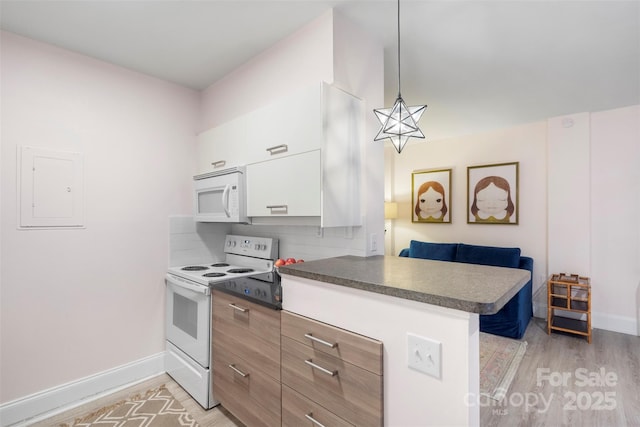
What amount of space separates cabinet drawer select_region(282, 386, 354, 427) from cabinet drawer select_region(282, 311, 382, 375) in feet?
0.84

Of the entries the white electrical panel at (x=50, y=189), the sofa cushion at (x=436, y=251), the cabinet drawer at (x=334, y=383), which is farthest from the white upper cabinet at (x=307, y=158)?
the sofa cushion at (x=436, y=251)

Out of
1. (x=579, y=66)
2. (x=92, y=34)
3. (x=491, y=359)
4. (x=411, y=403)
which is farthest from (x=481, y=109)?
(x=92, y=34)

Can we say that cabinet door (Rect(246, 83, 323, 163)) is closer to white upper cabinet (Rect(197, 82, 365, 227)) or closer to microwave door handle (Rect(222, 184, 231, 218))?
white upper cabinet (Rect(197, 82, 365, 227))

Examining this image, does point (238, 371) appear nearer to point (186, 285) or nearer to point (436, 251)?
point (186, 285)

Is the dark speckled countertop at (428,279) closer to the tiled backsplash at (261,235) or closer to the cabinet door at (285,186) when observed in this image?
the tiled backsplash at (261,235)

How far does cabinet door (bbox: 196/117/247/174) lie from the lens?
2186 millimetres

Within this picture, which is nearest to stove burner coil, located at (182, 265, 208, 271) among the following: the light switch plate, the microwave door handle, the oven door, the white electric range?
the white electric range

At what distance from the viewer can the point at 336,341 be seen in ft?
4.09

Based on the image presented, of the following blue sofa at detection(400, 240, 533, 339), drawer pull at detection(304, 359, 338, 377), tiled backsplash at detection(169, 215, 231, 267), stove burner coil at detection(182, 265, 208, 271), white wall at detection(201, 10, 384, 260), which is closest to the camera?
drawer pull at detection(304, 359, 338, 377)

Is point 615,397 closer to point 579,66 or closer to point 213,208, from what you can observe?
point 579,66

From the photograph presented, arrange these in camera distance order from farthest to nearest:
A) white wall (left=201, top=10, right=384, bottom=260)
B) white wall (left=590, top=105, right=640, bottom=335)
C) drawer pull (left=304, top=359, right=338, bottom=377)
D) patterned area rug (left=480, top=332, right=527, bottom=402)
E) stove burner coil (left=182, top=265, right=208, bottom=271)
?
white wall (left=590, top=105, right=640, bottom=335), stove burner coil (left=182, top=265, right=208, bottom=271), patterned area rug (left=480, top=332, right=527, bottom=402), white wall (left=201, top=10, right=384, bottom=260), drawer pull (left=304, top=359, right=338, bottom=377)

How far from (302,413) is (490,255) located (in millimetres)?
3049

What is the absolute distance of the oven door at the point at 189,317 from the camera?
6.55 ft

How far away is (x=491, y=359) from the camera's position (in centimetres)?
273
